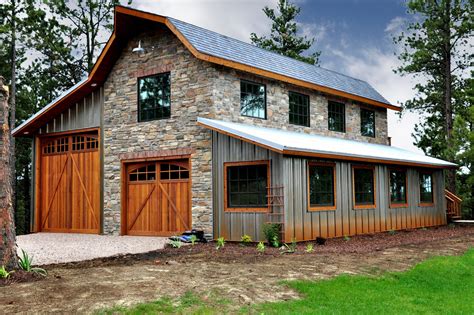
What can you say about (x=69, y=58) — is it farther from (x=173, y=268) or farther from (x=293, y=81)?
(x=173, y=268)

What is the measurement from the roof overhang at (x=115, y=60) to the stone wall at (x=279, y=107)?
1.18 ft

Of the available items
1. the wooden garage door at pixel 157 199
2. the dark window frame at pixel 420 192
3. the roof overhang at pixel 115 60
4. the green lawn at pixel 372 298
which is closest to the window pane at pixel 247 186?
the wooden garage door at pixel 157 199

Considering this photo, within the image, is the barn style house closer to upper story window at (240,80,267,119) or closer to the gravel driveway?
upper story window at (240,80,267,119)

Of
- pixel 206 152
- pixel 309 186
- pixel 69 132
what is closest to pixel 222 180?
pixel 206 152

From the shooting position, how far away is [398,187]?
55.8 feet

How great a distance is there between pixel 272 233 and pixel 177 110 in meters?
4.55

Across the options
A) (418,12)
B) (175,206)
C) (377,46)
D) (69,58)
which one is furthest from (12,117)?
(418,12)

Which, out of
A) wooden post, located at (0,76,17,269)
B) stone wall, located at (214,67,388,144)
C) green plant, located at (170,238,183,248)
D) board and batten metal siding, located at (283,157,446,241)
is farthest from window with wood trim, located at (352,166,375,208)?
wooden post, located at (0,76,17,269)

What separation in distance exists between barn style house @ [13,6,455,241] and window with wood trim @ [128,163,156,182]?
0.03m

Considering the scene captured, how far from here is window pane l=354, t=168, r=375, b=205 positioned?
14961 millimetres

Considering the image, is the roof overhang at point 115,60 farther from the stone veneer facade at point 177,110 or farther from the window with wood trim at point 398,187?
the window with wood trim at point 398,187

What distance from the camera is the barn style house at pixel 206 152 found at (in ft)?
42.0

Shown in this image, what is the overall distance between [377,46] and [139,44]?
14.3 m

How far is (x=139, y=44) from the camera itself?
1505 centimetres
